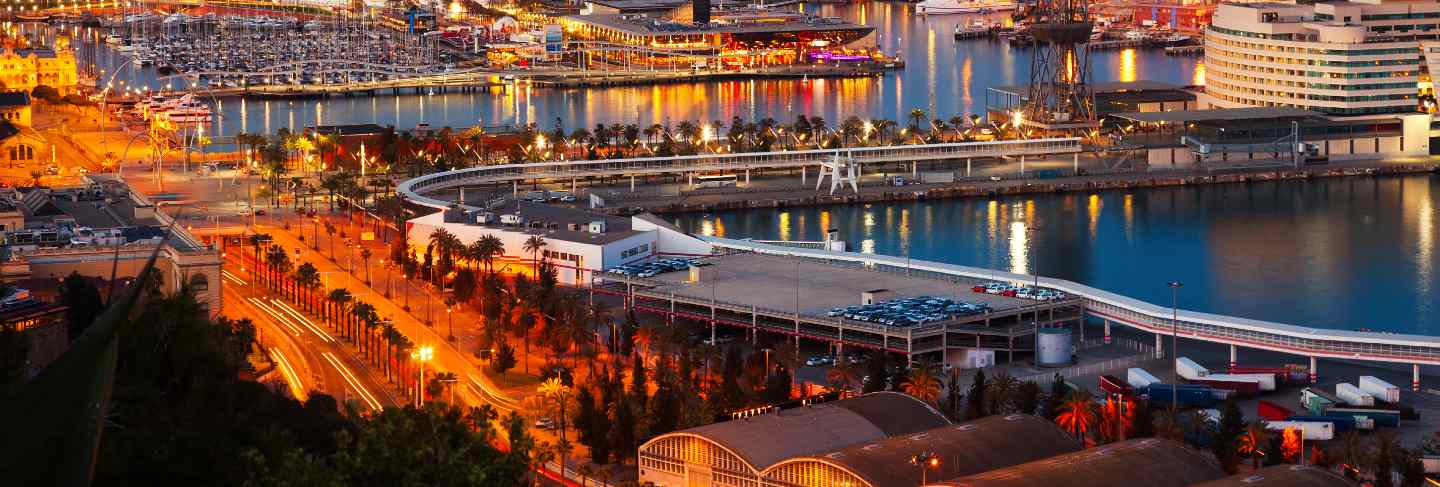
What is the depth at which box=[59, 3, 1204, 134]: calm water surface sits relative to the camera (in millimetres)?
46656

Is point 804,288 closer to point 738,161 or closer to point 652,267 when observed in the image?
point 652,267

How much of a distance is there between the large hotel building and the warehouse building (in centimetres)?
2432

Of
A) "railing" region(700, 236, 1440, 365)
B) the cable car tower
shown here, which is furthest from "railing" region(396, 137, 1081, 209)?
"railing" region(700, 236, 1440, 365)

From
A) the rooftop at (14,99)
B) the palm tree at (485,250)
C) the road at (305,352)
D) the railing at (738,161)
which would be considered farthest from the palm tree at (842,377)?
the rooftop at (14,99)

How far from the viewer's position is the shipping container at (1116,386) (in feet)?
60.1

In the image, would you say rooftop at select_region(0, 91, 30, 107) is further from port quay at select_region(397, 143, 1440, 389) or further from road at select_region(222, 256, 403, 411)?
port quay at select_region(397, 143, 1440, 389)

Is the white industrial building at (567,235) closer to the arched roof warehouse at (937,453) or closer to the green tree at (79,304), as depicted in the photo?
the green tree at (79,304)

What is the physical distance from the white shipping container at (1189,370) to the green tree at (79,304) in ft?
29.1

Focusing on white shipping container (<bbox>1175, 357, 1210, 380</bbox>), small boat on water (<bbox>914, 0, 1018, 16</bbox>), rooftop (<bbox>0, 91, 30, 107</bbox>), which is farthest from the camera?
small boat on water (<bbox>914, 0, 1018, 16</bbox>)

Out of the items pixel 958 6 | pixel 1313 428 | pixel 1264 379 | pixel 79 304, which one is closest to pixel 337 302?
pixel 79 304

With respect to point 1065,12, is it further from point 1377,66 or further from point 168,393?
point 168,393

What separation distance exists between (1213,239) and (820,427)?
53.5ft

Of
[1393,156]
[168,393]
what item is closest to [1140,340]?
[168,393]

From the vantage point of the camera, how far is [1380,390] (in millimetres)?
18031
